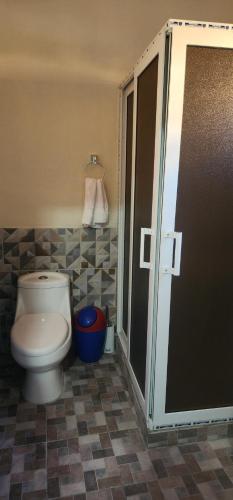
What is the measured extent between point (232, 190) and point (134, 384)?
4.10 ft

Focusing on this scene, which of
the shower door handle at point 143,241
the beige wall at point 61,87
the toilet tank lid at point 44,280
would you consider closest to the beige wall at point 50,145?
the beige wall at point 61,87

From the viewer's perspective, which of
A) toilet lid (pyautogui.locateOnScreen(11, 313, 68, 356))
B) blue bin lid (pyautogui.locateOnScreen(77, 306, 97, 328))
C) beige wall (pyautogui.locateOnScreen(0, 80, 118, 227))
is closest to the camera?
toilet lid (pyautogui.locateOnScreen(11, 313, 68, 356))

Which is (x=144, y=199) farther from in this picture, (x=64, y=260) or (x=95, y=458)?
(x=95, y=458)

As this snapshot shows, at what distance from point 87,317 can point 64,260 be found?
44 centimetres

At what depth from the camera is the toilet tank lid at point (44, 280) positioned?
2264 mm

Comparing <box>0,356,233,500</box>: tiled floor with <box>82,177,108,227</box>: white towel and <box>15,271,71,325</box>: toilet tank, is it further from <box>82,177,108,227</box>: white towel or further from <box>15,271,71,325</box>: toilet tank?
<box>82,177,108,227</box>: white towel

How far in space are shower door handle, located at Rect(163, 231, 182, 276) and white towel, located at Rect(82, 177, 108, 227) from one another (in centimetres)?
91

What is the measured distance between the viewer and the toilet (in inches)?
75.1

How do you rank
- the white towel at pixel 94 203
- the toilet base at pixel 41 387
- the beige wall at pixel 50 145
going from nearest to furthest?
the toilet base at pixel 41 387 < the beige wall at pixel 50 145 < the white towel at pixel 94 203

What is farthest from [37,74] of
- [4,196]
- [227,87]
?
[227,87]

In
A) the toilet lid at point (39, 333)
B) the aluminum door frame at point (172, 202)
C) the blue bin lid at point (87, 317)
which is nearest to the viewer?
the aluminum door frame at point (172, 202)

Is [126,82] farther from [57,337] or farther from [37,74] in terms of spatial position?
[57,337]

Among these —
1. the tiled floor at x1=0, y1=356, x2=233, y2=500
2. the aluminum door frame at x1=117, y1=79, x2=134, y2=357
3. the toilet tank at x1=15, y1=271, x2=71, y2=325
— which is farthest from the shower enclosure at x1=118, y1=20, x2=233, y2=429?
the toilet tank at x1=15, y1=271, x2=71, y2=325

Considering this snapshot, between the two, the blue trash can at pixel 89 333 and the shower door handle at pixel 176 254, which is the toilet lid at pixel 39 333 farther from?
the shower door handle at pixel 176 254
